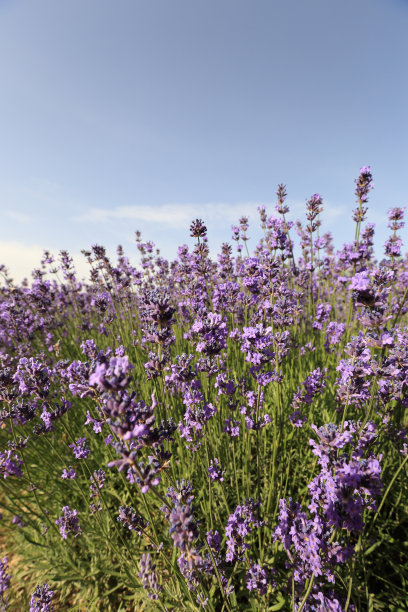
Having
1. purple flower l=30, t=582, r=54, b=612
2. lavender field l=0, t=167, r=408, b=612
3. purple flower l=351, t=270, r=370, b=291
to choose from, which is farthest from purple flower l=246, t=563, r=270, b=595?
purple flower l=351, t=270, r=370, b=291

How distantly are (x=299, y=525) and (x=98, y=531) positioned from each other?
255cm

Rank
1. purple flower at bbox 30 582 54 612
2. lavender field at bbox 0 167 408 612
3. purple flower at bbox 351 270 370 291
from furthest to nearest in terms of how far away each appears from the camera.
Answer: purple flower at bbox 30 582 54 612 < purple flower at bbox 351 270 370 291 < lavender field at bbox 0 167 408 612

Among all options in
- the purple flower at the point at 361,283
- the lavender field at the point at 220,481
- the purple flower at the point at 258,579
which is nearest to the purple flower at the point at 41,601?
the lavender field at the point at 220,481

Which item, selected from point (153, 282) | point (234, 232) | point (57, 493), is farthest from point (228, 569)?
point (153, 282)

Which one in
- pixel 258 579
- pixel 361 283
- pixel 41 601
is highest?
pixel 361 283

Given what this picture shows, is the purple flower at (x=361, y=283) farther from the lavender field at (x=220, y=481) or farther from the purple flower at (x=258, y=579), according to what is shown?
the purple flower at (x=258, y=579)

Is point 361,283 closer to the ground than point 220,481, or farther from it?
farther from it

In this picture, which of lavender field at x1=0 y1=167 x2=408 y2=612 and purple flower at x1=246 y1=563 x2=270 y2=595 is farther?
purple flower at x1=246 y1=563 x2=270 y2=595

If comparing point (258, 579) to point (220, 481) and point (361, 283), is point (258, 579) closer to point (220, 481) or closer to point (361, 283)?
point (220, 481)

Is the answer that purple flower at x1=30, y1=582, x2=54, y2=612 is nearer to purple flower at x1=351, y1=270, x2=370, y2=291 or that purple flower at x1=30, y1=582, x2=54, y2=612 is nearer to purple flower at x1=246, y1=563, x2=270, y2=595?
purple flower at x1=246, y1=563, x2=270, y2=595

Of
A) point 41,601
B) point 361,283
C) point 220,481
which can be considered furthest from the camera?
point 220,481

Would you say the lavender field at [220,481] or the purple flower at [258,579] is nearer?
the lavender field at [220,481]

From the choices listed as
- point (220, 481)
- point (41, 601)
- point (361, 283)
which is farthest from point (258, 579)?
point (361, 283)

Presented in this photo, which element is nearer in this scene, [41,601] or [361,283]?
[361,283]
